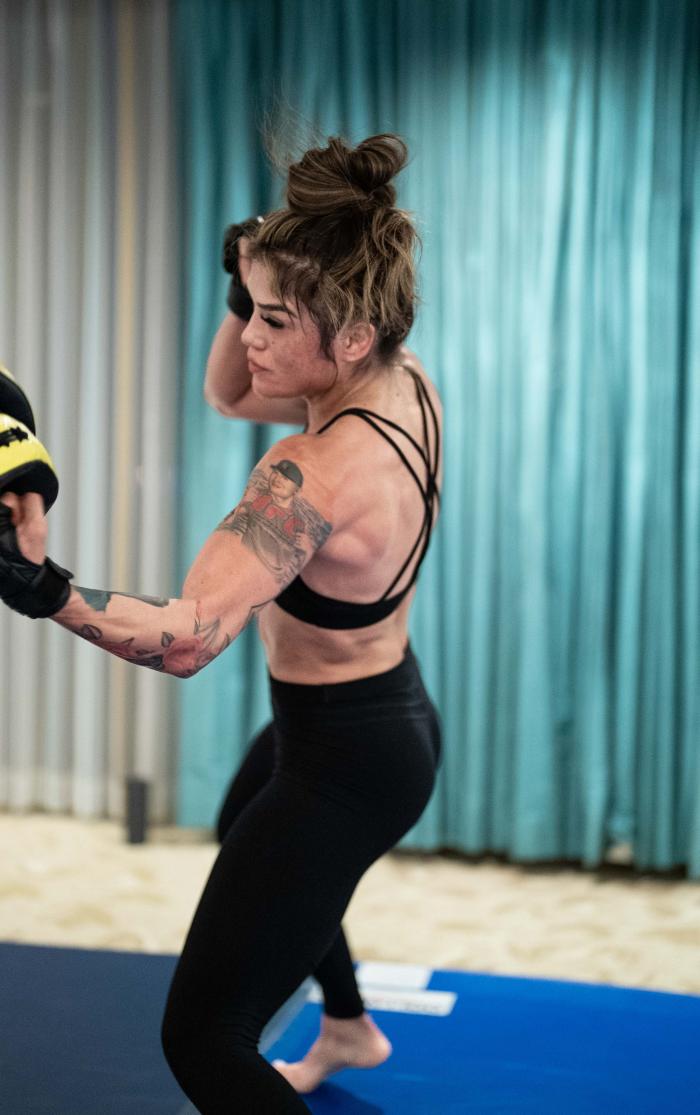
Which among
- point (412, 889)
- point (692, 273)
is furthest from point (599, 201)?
point (412, 889)

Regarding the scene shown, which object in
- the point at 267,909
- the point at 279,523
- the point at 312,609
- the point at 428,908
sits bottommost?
the point at 428,908

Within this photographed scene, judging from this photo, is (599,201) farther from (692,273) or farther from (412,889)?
(412,889)

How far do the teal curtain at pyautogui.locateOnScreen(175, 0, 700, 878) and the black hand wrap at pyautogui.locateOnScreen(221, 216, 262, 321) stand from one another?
5.42 ft

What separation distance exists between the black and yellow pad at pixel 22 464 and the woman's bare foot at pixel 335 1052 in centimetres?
119

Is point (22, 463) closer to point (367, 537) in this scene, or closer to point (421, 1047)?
point (367, 537)

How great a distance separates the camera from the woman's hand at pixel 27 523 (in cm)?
117

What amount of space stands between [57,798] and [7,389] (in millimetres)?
2858

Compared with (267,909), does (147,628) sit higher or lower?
higher

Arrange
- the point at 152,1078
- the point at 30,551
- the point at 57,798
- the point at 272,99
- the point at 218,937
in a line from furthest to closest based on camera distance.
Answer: the point at 57,798 → the point at 272,99 → the point at 152,1078 → the point at 218,937 → the point at 30,551

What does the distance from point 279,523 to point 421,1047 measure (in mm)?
1248

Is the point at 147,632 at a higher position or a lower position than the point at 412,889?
higher

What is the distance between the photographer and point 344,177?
1534 millimetres

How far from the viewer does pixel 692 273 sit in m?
3.22

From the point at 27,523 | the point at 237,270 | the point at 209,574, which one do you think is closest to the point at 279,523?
the point at 209,574
